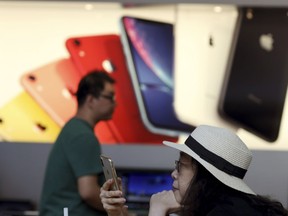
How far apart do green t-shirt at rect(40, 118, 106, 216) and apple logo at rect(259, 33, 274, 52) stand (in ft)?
7.91

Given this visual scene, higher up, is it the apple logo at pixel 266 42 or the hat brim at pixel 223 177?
the hat brim at pixel 223 177

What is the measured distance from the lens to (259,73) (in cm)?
605

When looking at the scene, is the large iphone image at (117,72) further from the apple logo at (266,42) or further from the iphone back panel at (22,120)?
the apple logo at (266,42)

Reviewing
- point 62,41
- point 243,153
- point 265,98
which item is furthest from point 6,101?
point 243,153

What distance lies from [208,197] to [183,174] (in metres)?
0.17

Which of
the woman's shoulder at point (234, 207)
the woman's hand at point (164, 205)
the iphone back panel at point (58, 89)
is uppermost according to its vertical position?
the woman's shoulder at point (234, 207)

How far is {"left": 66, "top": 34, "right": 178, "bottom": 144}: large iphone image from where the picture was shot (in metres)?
6.09

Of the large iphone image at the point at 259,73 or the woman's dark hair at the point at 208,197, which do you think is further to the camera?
the large iphone image at the point at 259,73

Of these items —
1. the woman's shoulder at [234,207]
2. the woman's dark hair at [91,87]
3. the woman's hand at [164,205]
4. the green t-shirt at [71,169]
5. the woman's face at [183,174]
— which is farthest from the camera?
the woman's dark hair at [91,87]

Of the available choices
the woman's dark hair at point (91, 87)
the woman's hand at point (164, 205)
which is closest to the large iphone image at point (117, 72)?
the woman's dark hair at point (91, 87)

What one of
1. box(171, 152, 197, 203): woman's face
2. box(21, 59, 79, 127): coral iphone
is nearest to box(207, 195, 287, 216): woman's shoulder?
box(171, 152, 197, 203): woman's face

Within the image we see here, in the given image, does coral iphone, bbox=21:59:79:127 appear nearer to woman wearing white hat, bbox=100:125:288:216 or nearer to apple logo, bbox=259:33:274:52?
apple logo, bbox=259:33:274:52

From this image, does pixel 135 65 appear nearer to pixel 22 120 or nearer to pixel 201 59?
pixel 201 59

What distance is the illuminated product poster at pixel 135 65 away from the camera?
6.05m
